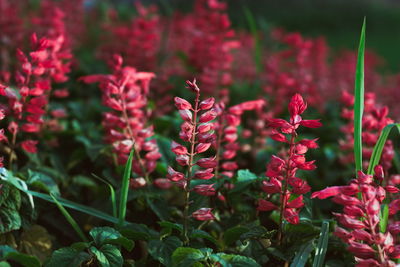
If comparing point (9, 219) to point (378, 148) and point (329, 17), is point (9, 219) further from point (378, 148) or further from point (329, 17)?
point (329, 17)

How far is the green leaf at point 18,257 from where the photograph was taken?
4.33 feet

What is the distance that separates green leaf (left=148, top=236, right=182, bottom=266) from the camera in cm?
143

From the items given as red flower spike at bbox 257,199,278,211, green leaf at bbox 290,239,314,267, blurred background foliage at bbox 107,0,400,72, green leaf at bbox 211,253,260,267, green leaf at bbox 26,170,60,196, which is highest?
blurred background foliage at bbox 107,0,400,72

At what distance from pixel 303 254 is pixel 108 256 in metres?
0.58

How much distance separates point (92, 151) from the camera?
2080 mm

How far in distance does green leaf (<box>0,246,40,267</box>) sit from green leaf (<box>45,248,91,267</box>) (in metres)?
0.04

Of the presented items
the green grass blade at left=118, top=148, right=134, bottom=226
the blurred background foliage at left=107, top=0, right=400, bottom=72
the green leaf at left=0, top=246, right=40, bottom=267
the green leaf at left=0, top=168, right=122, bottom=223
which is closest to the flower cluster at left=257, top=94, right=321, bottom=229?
the green grass blade at left=118, top=148, right=134, bottom=226

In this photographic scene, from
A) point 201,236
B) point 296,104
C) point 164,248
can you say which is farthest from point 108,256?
point 296,104

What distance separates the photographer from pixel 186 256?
1353mm

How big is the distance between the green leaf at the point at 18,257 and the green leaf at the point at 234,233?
1.83 feet

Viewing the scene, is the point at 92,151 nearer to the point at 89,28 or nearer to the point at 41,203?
the point at 41,203

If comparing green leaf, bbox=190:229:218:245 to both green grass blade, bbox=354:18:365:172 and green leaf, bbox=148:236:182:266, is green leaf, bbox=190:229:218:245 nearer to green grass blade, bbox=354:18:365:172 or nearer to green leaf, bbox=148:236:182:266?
green leaf, bbox=148:236:182:266

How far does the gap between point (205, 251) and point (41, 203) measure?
2.25 ft

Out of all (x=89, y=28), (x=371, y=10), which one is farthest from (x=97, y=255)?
(x=371, y=10)
